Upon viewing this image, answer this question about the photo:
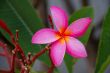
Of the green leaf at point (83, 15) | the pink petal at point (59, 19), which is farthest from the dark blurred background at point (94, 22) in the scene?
the pink petal at point (59, 19)

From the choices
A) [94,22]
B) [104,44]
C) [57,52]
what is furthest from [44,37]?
[94,22]

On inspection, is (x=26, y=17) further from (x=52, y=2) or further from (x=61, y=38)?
(x=52, y=2)

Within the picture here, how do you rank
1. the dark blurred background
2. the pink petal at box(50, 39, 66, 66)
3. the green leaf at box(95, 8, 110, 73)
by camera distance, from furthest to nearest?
the dark blurred background, the green leaf at box(95, 8, 110, 73), the pink petal at box(50, 39, 66, 66)

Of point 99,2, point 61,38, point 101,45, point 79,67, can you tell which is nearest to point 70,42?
point 61,38

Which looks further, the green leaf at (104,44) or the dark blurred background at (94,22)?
the dark blurred background at (94,22)

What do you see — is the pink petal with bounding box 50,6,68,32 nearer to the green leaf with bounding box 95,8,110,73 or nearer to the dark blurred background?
the green leaf with bounding box 95,8,110,73

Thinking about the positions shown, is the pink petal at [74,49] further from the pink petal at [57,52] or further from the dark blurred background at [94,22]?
the dark blurred background at [94,22]

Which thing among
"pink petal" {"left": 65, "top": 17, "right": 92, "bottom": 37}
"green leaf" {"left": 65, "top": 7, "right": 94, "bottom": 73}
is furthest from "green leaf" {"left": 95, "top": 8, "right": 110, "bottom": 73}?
"pink petal" {"left": 65, "top": 17, "right": 92, "bottom": 37}

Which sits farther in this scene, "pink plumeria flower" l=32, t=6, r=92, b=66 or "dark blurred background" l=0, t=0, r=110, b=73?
"dark blurred background" l=0, t=0, r=110, b=73
